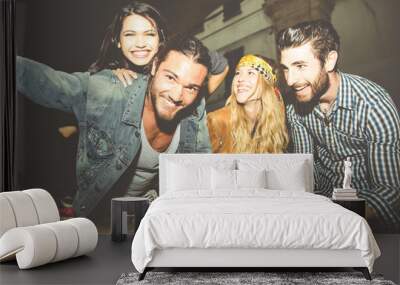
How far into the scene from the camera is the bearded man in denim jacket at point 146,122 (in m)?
8.20

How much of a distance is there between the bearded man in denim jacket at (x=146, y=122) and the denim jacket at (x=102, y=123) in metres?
0.01

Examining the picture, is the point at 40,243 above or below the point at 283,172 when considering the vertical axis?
below

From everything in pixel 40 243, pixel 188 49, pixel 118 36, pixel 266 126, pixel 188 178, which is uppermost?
pixel 118 36

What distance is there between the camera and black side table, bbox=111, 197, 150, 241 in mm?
7422

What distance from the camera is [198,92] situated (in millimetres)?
8195

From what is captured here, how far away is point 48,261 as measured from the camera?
592cm

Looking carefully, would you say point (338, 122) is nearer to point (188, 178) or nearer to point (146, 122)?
point (188, 178)

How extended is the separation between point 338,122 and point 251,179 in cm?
147

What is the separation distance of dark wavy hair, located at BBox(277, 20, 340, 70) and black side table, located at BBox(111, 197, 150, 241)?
8.26ft

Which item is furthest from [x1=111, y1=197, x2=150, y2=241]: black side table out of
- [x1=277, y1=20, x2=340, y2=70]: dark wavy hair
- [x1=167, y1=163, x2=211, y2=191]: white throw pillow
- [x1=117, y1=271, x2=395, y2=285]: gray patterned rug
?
[x1=277, y1=20, x2=340, y2=70]: dark wavy hair

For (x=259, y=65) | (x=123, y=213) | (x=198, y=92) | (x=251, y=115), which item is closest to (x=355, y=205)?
(x=251, y=115)

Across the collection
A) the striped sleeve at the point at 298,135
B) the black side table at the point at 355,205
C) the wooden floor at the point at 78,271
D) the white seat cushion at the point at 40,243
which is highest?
the striped sleeve at the point at 298,135

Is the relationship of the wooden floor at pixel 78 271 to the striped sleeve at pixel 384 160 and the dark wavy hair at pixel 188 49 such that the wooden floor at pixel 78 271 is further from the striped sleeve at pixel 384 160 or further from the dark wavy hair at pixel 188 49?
the striped sleeve at pixel 384 160

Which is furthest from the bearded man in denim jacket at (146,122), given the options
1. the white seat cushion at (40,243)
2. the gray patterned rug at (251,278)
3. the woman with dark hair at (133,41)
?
the gray patterned rug at (251,278)
